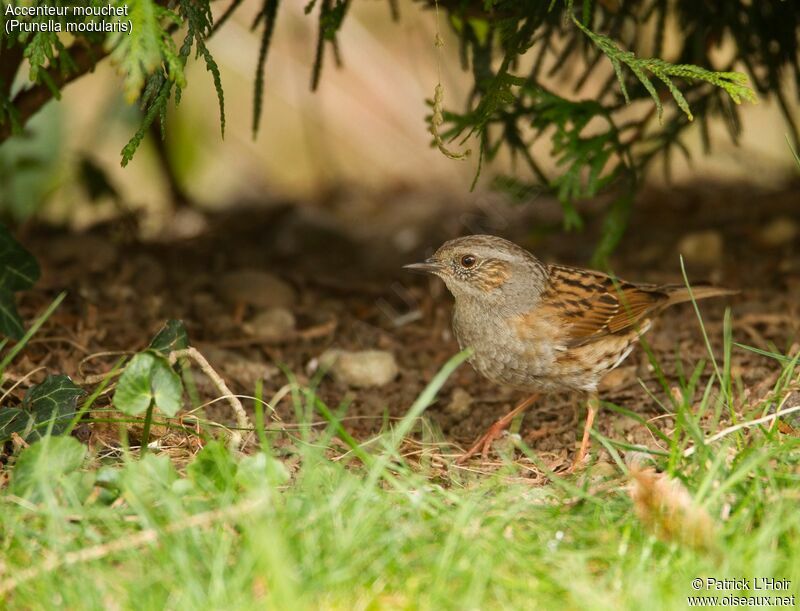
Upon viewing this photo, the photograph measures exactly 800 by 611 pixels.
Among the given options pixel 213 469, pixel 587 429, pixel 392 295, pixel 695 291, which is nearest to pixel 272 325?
pixel 392 295

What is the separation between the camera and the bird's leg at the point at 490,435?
14.9 ft

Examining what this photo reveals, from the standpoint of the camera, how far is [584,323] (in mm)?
4926

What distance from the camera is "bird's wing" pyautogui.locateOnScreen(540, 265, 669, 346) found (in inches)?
194

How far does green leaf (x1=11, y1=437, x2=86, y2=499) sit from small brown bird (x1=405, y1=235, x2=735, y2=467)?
5.95 feet

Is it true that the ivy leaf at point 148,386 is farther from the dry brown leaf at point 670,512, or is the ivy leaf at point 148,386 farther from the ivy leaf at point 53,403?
the dry brown leaf at point 670,512

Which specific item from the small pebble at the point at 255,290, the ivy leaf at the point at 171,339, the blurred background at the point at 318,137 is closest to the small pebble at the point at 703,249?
the blurred background at the point at 318,137

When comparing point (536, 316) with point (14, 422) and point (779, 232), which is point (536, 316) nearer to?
point (14, 422)

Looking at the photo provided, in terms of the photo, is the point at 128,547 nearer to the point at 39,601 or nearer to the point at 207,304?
the point at 39,601

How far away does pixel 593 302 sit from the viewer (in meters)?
5.05

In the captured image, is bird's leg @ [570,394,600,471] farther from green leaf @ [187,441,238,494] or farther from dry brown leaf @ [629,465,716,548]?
green leaf @ [187,441,238,494]

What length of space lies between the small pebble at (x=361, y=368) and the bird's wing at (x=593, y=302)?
100 cm

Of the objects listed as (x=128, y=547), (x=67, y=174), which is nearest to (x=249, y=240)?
(x=67, y=174)

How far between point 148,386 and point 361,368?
1907mm

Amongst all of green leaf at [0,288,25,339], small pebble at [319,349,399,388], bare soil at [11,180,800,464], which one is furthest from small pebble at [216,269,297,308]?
green leaf at [0,288,25,339]
